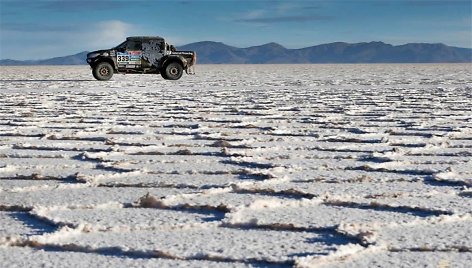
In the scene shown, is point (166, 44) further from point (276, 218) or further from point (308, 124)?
point (276, 218)

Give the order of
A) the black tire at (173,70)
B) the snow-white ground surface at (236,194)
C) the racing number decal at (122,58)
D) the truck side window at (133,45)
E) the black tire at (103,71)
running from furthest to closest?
1. the black tire at (173,70)
2. the black tire at (103,71)
3. the truck side window at (133,45)
4. the racing number decal at (122,58)
5. the snow-white ground surface at (236,194)

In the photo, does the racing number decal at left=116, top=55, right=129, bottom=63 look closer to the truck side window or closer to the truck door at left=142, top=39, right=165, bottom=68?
the truck side window

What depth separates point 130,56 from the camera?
76.2ft

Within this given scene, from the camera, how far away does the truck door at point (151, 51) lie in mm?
23234

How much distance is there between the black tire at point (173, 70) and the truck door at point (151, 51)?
0.56m

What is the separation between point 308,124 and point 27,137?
10.1 feet

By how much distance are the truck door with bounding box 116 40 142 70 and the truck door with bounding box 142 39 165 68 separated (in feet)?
0.55

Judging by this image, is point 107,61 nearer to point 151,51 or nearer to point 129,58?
point 129,58

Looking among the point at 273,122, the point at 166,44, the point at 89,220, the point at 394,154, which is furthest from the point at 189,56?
the point at 89,220

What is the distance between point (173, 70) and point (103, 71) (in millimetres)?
2042

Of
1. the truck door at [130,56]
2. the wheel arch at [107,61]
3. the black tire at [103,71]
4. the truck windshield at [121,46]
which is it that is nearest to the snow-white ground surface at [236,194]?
the truck door at [130,56]

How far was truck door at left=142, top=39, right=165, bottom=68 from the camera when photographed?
23.2 metres

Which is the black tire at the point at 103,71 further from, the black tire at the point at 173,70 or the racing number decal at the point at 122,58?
the black tire at the point at 173,70

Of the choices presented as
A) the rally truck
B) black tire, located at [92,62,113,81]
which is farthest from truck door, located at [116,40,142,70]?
black tire, located at [92,62,113,81]
